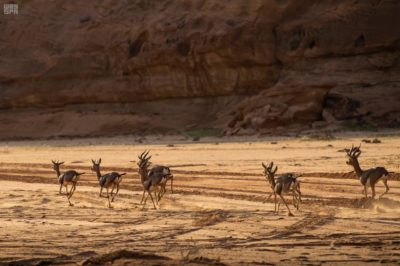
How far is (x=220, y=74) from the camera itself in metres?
44.1

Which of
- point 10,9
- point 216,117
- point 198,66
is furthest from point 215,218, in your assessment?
point 10,9

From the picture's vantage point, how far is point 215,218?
44.4 feet

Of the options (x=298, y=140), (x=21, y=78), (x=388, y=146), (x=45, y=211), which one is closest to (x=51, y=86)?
(x=21, y=78)

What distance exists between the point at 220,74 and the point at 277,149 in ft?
51.8

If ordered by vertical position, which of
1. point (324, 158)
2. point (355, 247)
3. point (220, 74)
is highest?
point (220, 74)

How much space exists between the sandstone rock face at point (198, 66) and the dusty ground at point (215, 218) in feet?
37.8

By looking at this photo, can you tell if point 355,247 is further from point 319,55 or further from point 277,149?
point 319,55

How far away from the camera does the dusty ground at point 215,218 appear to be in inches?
400

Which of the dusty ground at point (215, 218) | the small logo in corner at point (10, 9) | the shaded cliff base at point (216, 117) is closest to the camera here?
the dusty ground at point (215, 218)

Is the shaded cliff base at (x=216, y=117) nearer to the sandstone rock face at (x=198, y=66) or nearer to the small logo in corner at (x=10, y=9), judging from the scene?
the sandstone rock face at (x=198, y=66)

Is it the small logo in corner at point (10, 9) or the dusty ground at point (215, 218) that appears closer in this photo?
the dusty ground at point (215, 218)

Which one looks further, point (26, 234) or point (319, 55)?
point (319, 55)

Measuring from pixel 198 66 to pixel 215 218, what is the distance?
31449 mm

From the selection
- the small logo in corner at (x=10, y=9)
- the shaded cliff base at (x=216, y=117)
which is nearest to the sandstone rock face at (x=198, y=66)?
the shaded cliff base at (x=216, y=117)
